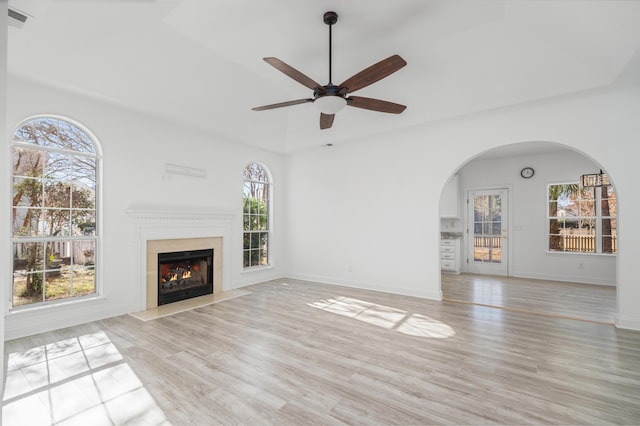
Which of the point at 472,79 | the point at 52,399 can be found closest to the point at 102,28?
the point at 52,399

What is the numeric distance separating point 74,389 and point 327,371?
6.67ft

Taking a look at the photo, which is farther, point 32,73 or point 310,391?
point 32,73

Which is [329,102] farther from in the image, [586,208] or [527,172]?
[586,208]

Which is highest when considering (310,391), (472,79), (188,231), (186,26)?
(186,26)

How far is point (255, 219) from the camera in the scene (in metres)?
6.55

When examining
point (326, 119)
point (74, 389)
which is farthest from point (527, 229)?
point (74, 389)

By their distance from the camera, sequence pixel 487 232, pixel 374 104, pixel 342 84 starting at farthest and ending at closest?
pixel 487 232, pixel 374 104, pixel 342 84

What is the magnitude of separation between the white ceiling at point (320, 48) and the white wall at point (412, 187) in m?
0.38

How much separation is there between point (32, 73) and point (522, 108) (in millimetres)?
6133

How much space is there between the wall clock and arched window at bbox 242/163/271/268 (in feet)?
19.1

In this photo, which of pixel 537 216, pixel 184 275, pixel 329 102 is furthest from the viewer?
pixel 537 216

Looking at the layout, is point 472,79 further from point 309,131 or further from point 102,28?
point 102,28

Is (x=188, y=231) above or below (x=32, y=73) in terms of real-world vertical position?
below

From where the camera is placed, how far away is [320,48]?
12.5ft
